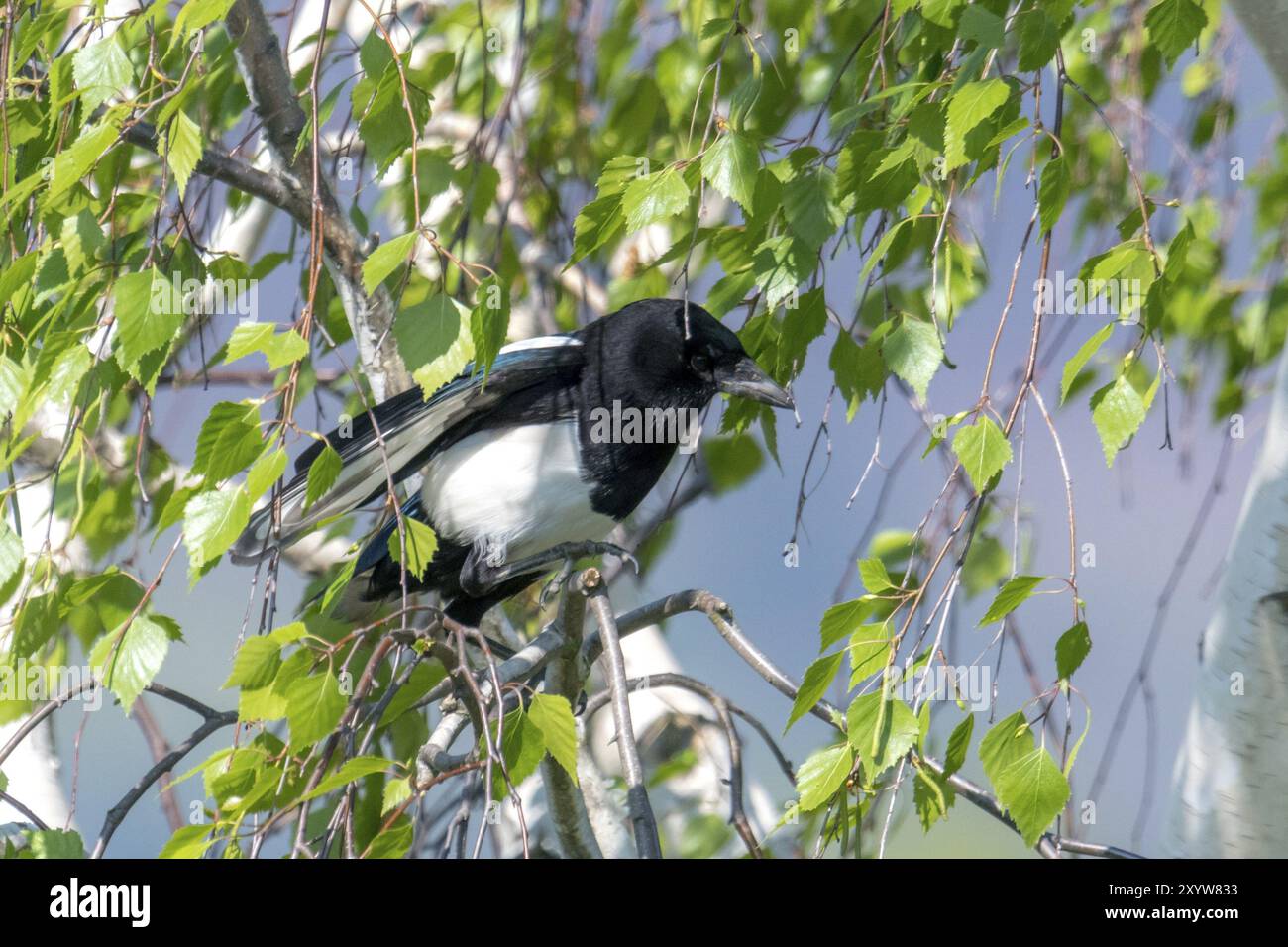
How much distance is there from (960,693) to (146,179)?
1.80 m

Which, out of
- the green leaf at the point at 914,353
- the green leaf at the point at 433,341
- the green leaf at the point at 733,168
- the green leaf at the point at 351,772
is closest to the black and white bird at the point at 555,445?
the green leaf at the point at 914,353

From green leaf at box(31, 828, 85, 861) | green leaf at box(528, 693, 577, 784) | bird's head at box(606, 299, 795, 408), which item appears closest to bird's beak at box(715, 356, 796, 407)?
bird's head at box(606, 299, 795, 408)

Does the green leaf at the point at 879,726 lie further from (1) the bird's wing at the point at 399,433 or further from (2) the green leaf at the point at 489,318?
(1) the bird's wing at the point at 399,433

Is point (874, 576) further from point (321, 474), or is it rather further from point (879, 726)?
point (321, 474)

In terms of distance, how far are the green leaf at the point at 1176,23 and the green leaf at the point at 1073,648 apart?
60cm

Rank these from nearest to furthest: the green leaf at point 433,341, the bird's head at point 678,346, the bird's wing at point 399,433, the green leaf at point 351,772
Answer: the green leaf at point 351,772 < the green leaf at point 433,341 < the bird's wing at point 399,433 < the bird's head at point 678,346

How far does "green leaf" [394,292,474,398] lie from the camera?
107 centimetres

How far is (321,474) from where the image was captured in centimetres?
109

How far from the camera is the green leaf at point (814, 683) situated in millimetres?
1140

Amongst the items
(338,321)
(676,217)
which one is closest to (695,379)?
(676,217)

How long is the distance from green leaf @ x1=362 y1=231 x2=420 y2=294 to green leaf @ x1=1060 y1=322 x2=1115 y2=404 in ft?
1.90

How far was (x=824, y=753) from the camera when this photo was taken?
1189 mm
